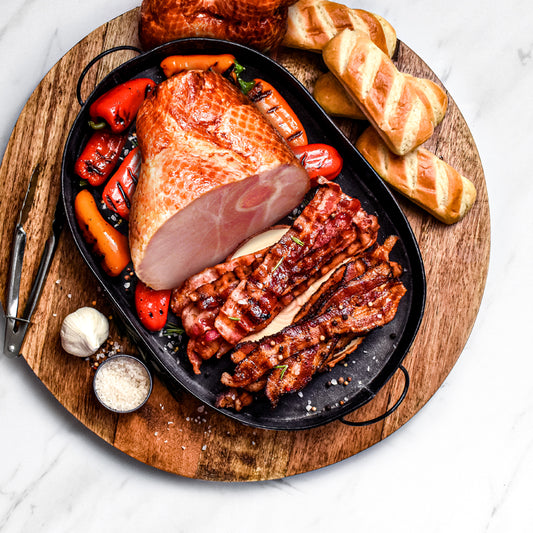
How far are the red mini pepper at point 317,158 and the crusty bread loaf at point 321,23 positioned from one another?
0.60m

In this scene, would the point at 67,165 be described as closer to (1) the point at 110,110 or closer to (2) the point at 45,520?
(1) the point at 110,110

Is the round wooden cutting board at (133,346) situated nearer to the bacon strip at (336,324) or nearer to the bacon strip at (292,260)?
the bacon strip at (336,324)

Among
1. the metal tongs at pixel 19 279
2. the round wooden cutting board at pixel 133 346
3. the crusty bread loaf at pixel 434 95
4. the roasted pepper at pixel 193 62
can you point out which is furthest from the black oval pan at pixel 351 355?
the crusty bread loaf at pixel 434 95

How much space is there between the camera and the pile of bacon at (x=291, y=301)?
3025 mm

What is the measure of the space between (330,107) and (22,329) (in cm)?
216

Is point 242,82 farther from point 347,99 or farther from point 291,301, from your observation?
point 291,301

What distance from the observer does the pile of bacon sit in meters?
3.03

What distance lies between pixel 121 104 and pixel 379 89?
4.60ft

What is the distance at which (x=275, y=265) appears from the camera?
9.95 feet

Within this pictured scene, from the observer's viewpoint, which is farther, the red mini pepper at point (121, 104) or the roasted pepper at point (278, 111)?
the roasted pepper at point (278, 111)

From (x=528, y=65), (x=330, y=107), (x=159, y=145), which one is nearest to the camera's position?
(x=159, y=145)

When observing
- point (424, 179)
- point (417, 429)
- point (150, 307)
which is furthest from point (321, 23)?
point (417, 429)

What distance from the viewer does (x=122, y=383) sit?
3137mm

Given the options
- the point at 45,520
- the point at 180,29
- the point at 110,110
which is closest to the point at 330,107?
the point at 180,29
